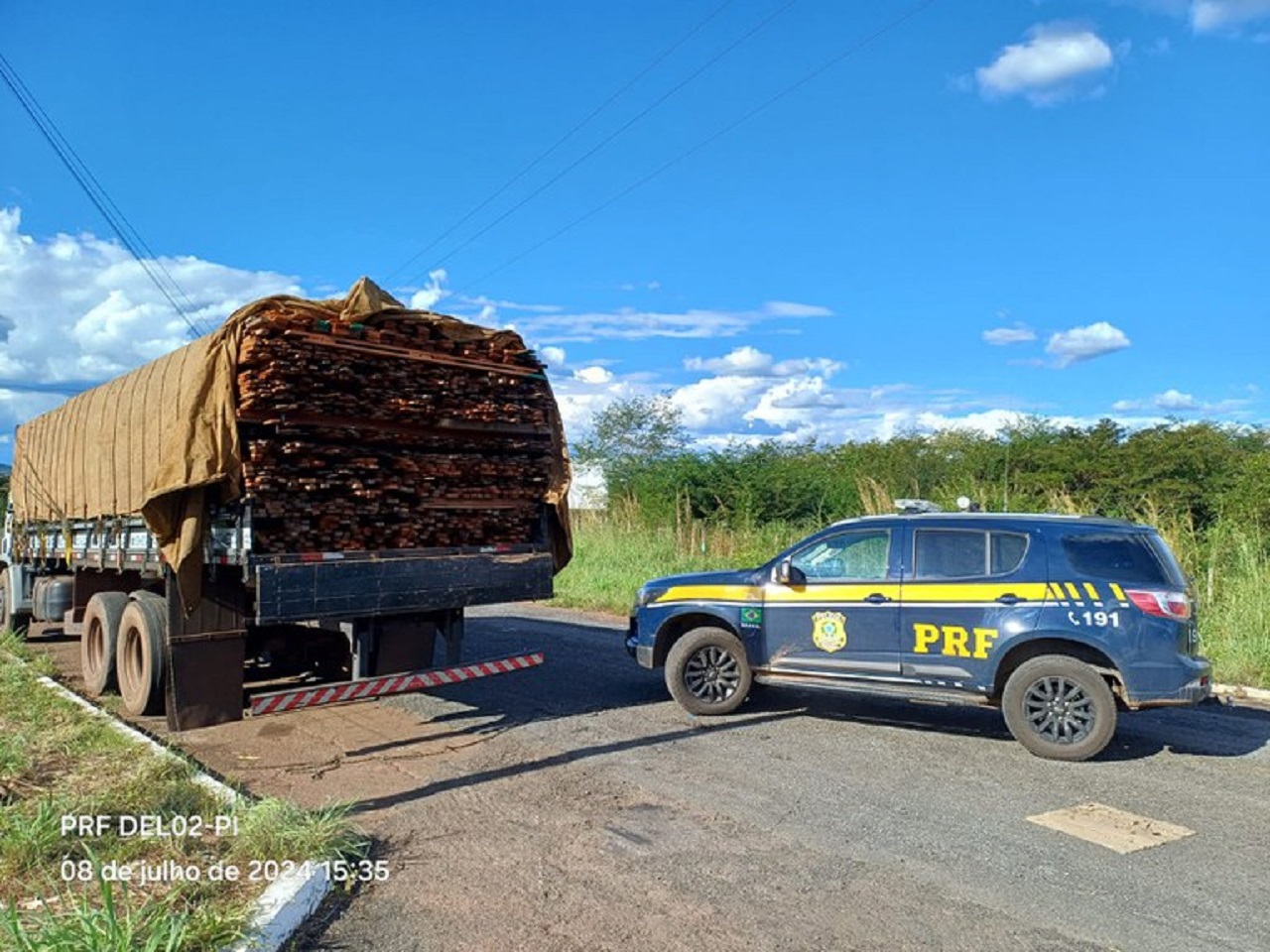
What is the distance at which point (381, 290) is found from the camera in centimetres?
749

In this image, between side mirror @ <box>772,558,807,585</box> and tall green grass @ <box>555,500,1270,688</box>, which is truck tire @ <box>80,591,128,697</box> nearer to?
side mirror @ <box>772,558,807,585</box>

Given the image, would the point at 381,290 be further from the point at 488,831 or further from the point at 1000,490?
the point at 1000,490

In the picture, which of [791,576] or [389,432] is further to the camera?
[791,576]

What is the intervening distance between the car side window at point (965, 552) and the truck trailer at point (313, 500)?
302 cm

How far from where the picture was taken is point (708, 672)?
27.8ft

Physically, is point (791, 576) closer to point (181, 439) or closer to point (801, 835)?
point (801, 835)

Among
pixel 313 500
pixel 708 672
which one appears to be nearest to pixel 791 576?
pixel 708 672

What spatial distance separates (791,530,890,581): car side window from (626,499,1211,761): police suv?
0.01 meters

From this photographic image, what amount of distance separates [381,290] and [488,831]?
13.5 ft

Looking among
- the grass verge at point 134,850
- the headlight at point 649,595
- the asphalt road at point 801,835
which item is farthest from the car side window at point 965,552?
the grass verge at point 134,850

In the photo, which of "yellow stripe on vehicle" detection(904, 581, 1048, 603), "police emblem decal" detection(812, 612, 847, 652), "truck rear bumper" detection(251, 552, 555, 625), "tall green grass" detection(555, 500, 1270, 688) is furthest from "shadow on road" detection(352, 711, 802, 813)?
"tall green grass" detection(555, 500, 1270, 688)

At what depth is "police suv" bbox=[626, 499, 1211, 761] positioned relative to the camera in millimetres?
6941

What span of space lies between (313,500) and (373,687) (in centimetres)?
146

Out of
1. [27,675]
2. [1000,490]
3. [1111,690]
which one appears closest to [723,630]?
[1111,690]
